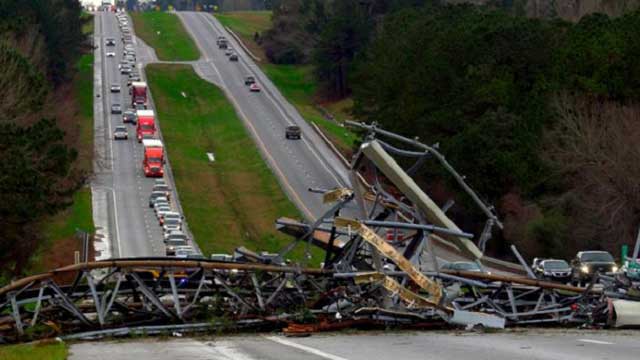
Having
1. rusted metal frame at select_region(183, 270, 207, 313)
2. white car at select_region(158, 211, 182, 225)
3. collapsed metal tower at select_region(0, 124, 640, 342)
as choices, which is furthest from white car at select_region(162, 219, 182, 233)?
rusted metal frame at select_region(183, 270, 207, 313)

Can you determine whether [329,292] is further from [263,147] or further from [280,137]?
[280,137]

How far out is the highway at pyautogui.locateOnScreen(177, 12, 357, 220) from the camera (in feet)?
372

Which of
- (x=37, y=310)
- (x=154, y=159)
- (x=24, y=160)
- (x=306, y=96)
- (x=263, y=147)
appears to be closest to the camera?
(x=37, y=310)

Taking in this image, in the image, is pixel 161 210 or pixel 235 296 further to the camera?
pixel 161 210

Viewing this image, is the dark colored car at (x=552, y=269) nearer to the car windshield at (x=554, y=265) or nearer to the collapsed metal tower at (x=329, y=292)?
the car windshield at (x=554, y=265)

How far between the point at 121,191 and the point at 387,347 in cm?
8722

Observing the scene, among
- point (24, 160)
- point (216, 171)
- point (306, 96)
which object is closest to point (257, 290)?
point (24, 160)

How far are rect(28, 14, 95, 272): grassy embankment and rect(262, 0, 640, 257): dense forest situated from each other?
74.7ft

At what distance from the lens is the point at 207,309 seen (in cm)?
3138

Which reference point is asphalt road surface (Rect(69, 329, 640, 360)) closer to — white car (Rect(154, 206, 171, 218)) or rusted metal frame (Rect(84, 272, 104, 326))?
rusted metal frame (Rect(84, 272, 104, 326))

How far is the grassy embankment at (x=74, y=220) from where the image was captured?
81125 mm

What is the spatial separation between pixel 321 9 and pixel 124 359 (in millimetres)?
157304

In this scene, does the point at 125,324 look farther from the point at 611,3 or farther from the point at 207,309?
the point at 611,3

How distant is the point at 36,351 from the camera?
2575cm
